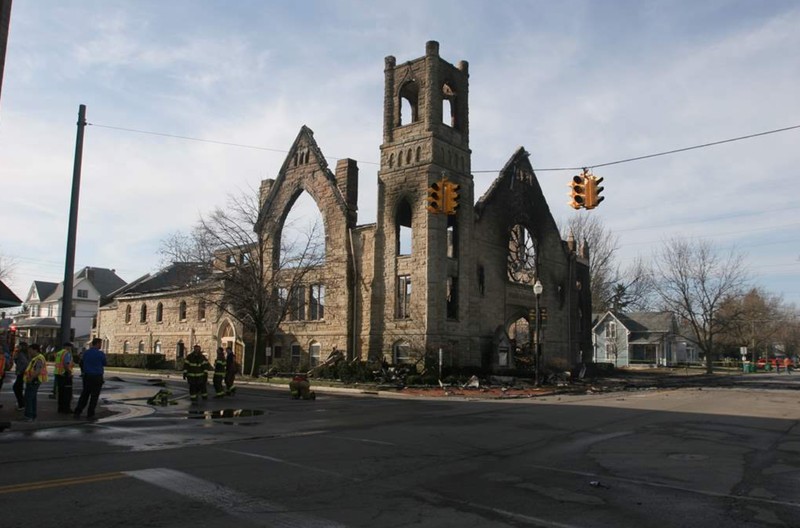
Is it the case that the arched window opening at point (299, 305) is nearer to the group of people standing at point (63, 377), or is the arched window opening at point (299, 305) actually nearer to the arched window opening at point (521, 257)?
the arched window opening at point (521, 257)

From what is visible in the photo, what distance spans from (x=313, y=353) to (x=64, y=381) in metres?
23.6

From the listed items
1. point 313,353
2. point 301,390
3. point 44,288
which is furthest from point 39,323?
point 301,390

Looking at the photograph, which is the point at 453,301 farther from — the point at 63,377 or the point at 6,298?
the point at 6,298

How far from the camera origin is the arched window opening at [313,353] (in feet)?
126

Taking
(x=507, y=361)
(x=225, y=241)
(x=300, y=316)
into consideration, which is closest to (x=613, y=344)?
(x=507, y=361)

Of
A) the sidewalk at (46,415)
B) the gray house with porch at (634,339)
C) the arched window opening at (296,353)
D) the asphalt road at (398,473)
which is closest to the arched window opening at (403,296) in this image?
the arched window opening at (296,353)

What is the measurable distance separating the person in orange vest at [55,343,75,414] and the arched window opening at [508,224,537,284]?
99.5ft

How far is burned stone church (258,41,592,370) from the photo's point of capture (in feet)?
113

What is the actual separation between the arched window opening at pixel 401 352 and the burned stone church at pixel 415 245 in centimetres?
6

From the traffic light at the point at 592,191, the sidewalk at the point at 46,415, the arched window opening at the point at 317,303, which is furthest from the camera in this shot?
the arched window opening at the point at 317,303

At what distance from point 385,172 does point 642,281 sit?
43093 millimetres

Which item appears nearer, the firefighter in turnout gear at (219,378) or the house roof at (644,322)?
the firefighter in turnout gear at (219,378)

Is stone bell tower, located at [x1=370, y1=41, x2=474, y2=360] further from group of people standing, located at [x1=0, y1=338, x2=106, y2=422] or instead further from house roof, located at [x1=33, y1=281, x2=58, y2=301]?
house roof, located at [x1=33, y1=281, x2=58, y2=301]

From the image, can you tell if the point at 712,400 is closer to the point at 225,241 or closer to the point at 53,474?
the point at 53,474
